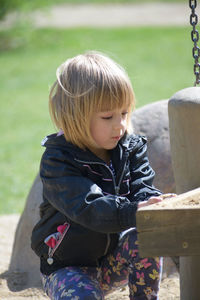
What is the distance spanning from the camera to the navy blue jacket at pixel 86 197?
2314mm

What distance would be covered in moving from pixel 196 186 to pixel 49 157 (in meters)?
0.62

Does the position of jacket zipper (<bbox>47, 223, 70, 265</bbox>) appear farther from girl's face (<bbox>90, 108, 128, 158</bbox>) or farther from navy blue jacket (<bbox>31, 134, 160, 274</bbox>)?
girl's face (<bbox>90, 108, 128, 158</bbox>)

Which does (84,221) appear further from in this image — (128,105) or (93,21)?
(93,21)

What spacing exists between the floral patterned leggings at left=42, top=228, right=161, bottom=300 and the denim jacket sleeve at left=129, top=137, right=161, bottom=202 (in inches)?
7.7

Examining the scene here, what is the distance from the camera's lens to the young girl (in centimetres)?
238

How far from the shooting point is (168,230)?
6.36ft

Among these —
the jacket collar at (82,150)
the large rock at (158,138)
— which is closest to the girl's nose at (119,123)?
the jacket collar at (82,150)

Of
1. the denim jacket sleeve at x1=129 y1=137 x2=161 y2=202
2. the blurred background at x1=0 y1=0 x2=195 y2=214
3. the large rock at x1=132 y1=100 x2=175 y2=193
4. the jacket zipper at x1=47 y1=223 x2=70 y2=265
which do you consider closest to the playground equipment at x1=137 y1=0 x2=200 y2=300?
the denim jacket sleeve at x1=129 y1=137 x2=161 y2=202

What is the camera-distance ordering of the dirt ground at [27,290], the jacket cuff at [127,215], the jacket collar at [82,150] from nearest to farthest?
1. the jacket cuff at [127,215]
2. the jacket collar at [82,150]
3. the dirt ground at [27,290]

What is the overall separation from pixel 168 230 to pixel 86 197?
504mm

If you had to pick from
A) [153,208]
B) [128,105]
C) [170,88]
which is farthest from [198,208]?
[170,88]

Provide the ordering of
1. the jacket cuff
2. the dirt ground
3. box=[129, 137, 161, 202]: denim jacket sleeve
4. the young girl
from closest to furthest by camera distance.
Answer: the jacket cuff, the young girl, box=[129, 137, 161, 202]: denim jacket sleeve, the dirt ground

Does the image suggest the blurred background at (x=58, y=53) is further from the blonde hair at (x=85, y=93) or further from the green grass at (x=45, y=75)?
the blonde hair at (x=85, y=93)

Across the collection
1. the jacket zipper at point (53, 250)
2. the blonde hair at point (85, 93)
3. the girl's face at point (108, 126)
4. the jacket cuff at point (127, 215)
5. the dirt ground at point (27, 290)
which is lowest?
the dirt ground at point (27, 290)
